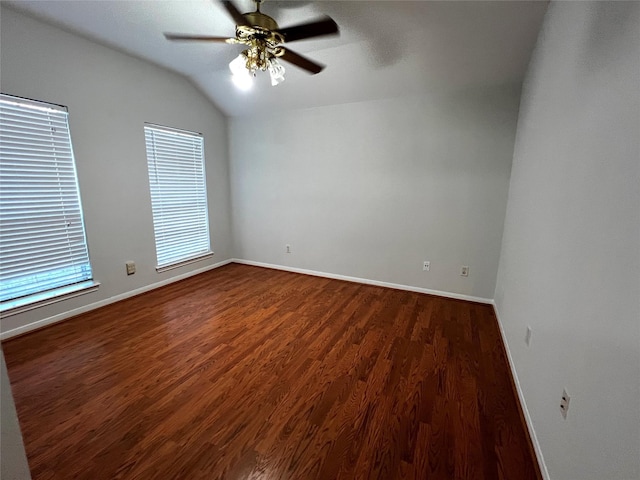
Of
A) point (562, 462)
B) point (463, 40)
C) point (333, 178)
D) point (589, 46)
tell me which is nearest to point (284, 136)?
point (333, 178)

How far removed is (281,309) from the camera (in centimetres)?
296

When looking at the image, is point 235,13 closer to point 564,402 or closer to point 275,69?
point 275,69

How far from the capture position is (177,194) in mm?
3699

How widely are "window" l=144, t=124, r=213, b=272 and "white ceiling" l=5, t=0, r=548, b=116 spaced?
858 millimetres

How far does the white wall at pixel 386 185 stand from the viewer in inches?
116

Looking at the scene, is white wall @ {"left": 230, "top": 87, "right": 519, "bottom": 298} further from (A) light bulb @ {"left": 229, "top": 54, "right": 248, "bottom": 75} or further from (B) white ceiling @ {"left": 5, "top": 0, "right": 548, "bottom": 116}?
(A) light bulb @ {"left": 229, "top": 54, "right": 248, "bottom": 75}

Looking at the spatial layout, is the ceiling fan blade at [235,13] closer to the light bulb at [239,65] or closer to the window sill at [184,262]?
the light bulb at [239,65]

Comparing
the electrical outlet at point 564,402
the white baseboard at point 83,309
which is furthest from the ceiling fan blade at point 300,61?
the white baseboard at point 83,309

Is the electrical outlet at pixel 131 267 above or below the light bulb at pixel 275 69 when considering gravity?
below

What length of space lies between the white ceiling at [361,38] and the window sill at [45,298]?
236 cm

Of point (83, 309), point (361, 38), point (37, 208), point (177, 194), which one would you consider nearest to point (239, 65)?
point (361, 38)

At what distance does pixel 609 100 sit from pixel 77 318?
4.02 metres

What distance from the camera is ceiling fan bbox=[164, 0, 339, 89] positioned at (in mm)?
1677

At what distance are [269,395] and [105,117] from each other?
3.12 metres
